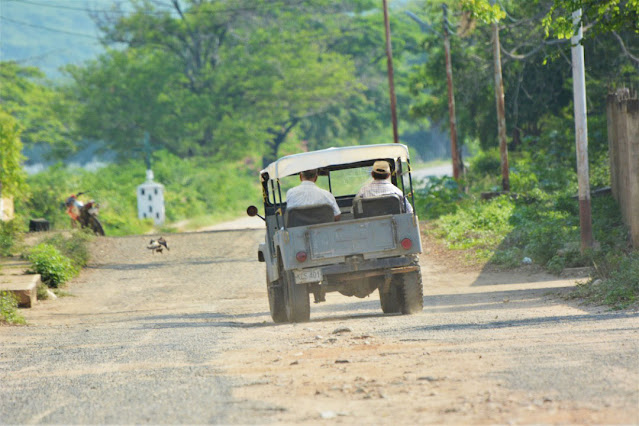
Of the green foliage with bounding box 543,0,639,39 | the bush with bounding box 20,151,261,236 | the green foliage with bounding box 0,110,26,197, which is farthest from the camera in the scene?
the bush with bounding box 20,151,261,236

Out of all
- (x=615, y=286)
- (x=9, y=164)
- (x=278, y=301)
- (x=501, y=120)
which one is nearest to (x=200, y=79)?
(x=9, y=164)

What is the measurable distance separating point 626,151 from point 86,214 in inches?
690

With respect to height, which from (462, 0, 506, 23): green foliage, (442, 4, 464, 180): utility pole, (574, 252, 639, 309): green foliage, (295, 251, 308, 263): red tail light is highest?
(442, 4, 464, 180): utility pole

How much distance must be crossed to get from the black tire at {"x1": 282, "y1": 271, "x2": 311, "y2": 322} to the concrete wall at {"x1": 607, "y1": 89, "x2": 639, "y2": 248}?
333 inches

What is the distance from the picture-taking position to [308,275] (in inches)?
499

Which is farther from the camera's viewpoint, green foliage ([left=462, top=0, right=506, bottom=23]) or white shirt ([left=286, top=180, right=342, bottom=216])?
green foliage ([left=462, top=0, right=506, bottom=23])

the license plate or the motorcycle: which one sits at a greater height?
the motorcycle

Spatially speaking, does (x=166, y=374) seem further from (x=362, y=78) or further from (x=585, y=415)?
(x=362, y=78)

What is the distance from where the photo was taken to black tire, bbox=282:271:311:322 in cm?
1304

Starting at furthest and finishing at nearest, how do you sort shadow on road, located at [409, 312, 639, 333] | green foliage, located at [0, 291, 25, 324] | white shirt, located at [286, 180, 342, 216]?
green foliage, located at [0, 291, 25, 324], white shirt, located at [286, 180, 342, 216], shadow on road, located at [409, 312, 639, 333]

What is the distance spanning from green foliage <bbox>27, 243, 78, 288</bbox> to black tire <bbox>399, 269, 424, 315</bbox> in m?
10.3

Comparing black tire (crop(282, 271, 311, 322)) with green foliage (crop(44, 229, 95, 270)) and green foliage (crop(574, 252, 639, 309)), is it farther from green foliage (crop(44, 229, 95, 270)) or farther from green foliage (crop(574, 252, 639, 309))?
green foliage (crop(44, 229, 95, 270))

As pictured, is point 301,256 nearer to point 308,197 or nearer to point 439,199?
point 308,197

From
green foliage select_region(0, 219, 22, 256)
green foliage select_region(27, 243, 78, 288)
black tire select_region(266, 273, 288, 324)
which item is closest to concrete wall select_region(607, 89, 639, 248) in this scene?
black tire select_region(266, 273, 288, 324)
